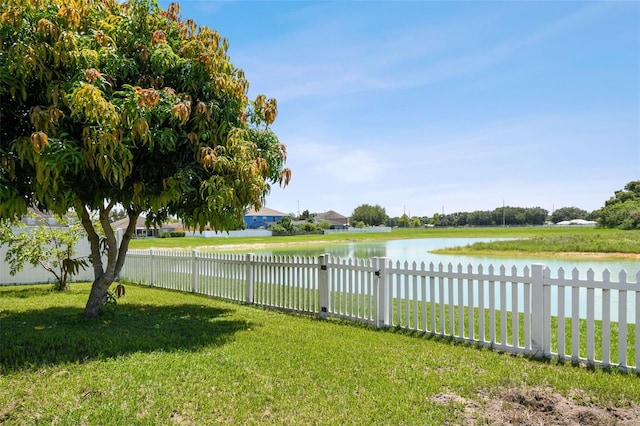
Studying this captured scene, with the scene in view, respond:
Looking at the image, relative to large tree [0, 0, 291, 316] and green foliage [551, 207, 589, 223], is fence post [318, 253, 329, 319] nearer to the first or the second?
large tree [0, 0, 291, 316]

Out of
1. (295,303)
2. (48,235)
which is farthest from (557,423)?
(48,235)

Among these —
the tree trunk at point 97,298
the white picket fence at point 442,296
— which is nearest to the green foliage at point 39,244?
the white picket fence at point 442,296

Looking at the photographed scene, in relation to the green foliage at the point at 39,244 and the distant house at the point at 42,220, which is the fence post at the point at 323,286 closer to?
the green foliage at the point at 39,244

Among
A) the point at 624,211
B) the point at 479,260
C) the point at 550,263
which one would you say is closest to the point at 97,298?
the point at 550,263

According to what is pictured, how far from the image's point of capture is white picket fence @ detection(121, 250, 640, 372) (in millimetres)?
5094

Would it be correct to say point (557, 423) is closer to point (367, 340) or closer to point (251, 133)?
point (367, 340)

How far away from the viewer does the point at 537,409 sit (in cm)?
378

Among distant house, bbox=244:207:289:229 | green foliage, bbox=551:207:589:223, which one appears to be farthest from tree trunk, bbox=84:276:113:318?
green foliage, bbox=551:207:589:223

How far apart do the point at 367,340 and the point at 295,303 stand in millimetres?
2641

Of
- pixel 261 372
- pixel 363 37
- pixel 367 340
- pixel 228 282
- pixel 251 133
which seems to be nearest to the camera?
pixel 261 372

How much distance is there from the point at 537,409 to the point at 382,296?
3.35 meters

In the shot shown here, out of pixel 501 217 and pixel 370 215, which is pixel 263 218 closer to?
pixel 370 215

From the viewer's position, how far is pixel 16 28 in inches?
222

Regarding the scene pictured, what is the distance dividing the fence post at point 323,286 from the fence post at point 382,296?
3.61 feet
